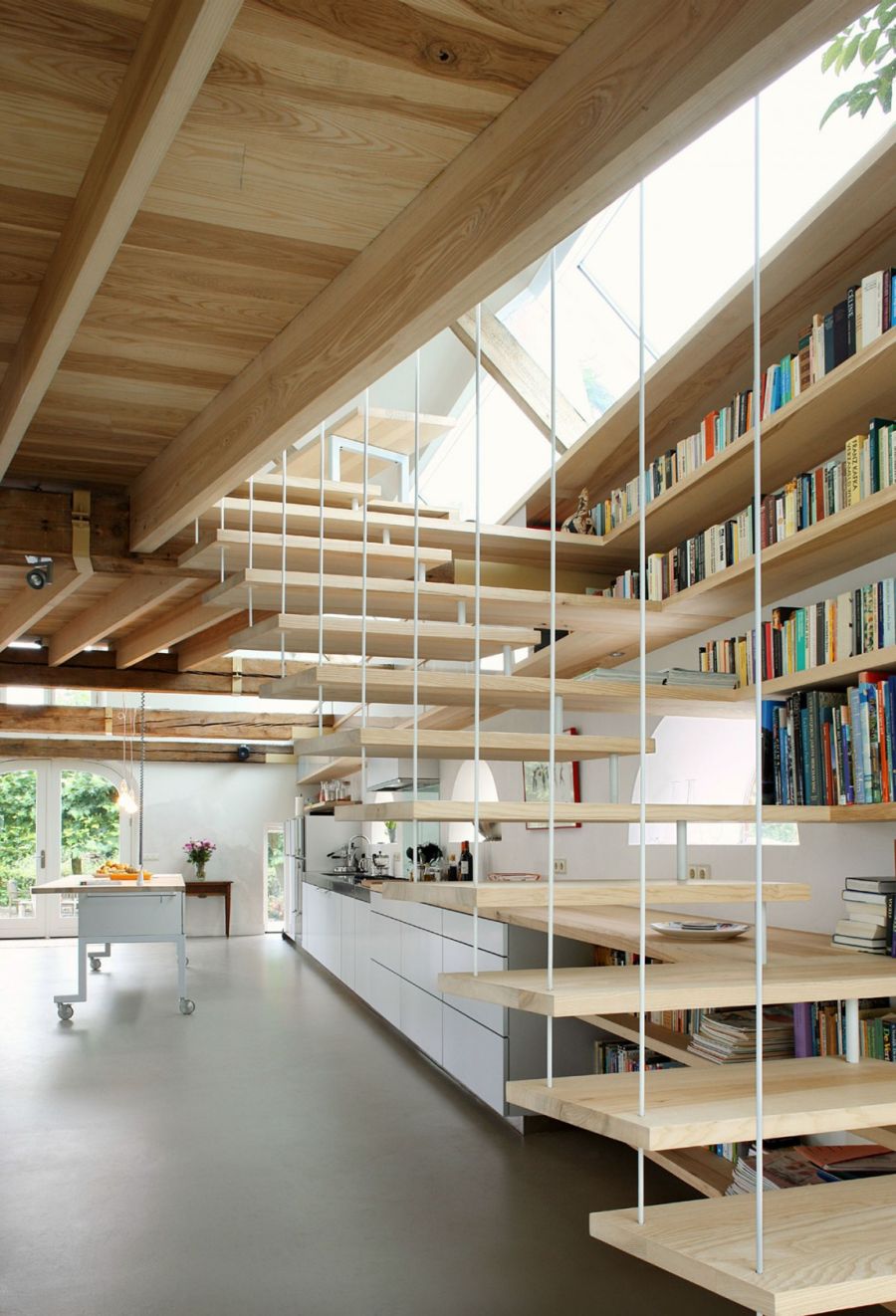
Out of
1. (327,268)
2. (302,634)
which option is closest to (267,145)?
(327,268)

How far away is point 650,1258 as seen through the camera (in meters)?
1.78

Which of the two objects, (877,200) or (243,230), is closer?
(243,230)

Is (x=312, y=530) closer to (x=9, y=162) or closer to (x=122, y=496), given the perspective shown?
(x=122, y=496)

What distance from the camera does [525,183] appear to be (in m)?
2.24

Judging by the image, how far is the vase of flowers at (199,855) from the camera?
13.5m

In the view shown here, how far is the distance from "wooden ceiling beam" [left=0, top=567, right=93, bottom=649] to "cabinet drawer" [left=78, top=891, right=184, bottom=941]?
8.03 ft

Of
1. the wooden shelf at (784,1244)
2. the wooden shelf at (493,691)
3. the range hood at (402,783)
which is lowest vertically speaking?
Answer: the wooden shelf at (784,1244)

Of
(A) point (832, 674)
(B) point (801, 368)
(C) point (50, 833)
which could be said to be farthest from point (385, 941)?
(C) point (50, 833)

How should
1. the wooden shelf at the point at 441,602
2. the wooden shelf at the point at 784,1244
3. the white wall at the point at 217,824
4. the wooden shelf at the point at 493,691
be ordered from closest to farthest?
the wooden shelf at the point at 784,1244 < the wooden shelf at the point at 493,691 < the wooden shelf at the point at 441,602 < the white wall at the point at 217,824

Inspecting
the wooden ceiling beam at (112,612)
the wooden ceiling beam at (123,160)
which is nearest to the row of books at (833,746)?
the wooden ceiling beam at (123,160)

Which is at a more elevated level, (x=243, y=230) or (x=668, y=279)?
(x=668, y=279)

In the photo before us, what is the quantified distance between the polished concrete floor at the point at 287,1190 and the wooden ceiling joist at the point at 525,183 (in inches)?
103

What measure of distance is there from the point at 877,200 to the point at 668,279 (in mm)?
1921

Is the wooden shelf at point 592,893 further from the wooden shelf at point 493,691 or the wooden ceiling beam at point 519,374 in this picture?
the wooden ceiling beam at point 519,374
